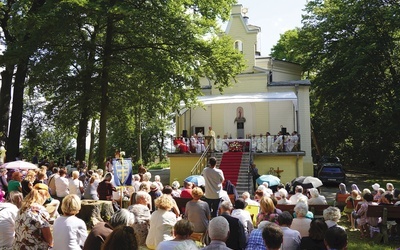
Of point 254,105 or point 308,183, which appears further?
point 254,105

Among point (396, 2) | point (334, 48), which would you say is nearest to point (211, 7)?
point (334, 48)

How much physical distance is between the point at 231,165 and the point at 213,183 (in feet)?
37.7

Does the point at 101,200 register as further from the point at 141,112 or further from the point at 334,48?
the point at 334,48

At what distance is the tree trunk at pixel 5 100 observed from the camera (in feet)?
69.6

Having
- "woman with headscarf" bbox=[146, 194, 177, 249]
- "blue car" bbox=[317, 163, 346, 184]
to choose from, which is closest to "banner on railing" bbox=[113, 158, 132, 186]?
"woman with headscarf" bbox=[146, 194, 177, 249]

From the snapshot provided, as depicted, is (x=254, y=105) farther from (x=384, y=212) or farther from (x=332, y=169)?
(x=384, y=212)

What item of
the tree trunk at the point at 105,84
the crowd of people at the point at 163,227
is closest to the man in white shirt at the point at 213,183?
the crowd of people at the point at 163,227

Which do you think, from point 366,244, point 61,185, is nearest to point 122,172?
point 61,185

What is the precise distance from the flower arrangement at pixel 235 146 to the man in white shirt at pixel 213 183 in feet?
42.3

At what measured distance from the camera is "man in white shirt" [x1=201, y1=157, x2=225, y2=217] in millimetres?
8742

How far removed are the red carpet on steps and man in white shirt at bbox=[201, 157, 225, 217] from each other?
9.89 metres

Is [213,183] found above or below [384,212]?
above

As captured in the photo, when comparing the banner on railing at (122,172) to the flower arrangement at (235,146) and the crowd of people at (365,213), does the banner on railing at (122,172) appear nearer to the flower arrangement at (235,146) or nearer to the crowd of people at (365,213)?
the crowd of people at (365,213)

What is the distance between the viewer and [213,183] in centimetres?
880
